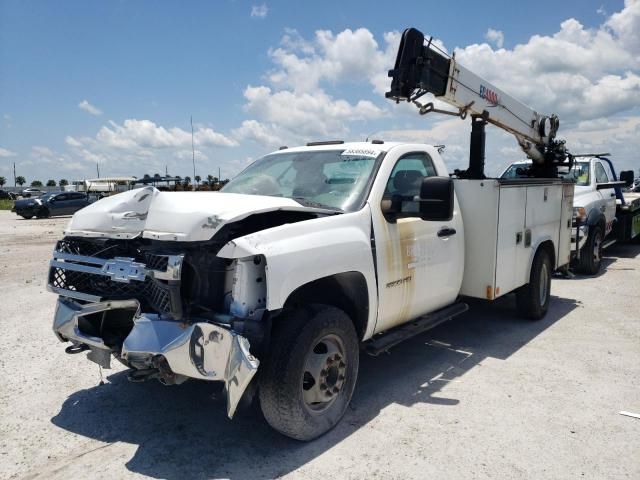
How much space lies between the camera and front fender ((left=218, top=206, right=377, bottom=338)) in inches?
116

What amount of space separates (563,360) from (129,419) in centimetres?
395

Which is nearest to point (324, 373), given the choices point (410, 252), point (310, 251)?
point (310, 251)

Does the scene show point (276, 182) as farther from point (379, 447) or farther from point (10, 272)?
point (10, 272)

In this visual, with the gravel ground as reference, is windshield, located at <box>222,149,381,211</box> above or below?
above

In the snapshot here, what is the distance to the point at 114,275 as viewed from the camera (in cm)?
315

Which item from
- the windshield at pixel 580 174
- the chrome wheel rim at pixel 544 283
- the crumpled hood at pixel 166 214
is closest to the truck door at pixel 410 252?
the crumpled hood at pixel 166 214

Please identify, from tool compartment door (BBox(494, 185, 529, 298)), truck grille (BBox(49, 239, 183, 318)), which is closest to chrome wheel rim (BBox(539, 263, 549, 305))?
tool compartment door (BBox(494, 185, 529, 298))

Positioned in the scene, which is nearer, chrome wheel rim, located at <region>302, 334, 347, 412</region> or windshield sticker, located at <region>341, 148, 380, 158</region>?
chrome wheel rim, located at <region>302, 334, 347, 412</region>

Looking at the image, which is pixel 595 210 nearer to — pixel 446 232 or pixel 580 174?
pixel 580 174

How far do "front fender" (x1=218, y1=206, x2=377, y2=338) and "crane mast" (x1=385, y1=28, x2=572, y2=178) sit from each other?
86.1 inches

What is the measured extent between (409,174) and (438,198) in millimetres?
948

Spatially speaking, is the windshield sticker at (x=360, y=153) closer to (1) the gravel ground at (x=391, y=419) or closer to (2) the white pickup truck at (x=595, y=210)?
(1) the gravel ground at (x=391, y=419)

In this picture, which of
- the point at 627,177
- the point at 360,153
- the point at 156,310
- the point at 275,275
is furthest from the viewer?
the point at 627,177

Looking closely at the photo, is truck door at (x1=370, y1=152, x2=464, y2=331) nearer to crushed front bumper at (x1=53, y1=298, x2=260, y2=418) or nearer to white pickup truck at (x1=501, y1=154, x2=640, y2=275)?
crushed front bumper at (x1=53, y1=298, x2=260, y2=418)
